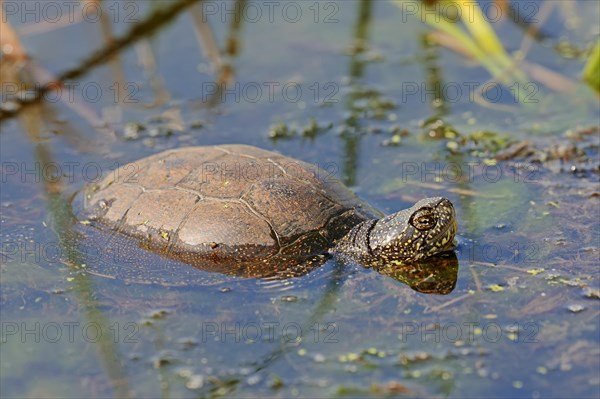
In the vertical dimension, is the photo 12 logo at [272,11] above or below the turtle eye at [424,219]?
above

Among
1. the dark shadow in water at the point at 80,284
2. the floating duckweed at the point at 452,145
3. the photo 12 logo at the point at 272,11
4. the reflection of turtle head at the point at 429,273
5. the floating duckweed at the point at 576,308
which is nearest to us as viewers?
the dark shadow in water at the point at 80,284

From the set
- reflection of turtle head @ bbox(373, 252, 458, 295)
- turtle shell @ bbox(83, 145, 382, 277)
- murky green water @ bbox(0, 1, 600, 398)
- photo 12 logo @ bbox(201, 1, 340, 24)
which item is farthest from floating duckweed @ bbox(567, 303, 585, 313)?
photo 12 logo @ bbox(201, 1, 340, 24)

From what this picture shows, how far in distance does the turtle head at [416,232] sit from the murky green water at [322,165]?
0.17 metres

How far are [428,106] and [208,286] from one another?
10.3ft

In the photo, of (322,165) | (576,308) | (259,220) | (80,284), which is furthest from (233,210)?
(576,308)

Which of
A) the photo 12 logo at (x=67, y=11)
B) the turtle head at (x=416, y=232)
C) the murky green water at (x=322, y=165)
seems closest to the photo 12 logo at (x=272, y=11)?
the murky green water at (x=322, y=165)

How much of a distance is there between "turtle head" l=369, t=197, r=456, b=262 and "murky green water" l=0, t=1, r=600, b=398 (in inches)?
6.7

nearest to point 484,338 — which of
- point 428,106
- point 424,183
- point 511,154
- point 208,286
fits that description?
point 208,286

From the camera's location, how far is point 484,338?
4.51 m

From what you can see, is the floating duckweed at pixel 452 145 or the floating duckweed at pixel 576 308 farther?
the floating duckweed at pixel 452 145

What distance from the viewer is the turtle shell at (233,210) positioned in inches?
202

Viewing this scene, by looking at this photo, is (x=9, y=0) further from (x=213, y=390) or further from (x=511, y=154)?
(x=213, y=390)

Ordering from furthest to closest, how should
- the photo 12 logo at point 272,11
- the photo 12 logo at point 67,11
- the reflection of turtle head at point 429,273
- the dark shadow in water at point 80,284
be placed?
the photo 12 logo at point 272,11
the photo 12 logo at point 67,11
the reflection of turtle head at point 429,273
the dark shadow in water at point 80,284

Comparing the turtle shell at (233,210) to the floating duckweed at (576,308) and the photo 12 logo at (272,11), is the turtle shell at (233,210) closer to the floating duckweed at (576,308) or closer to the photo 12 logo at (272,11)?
the floating duckweed at (576,308)
